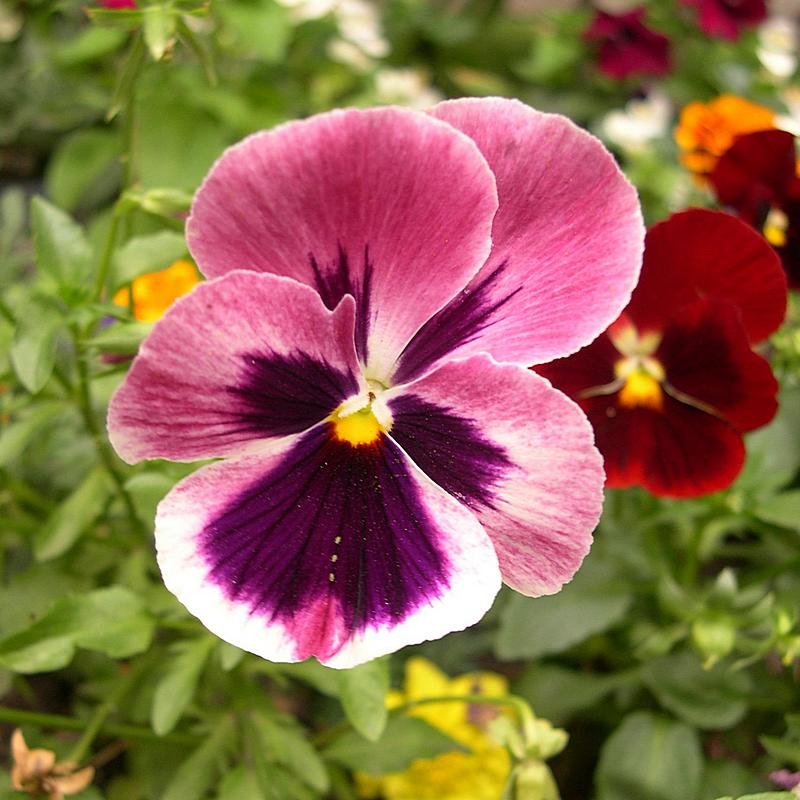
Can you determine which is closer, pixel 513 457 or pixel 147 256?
pixel 513 457

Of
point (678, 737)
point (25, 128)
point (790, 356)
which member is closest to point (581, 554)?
point (790, 356)

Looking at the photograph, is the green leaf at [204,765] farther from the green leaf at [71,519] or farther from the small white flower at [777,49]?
the small white flower at [777,49]

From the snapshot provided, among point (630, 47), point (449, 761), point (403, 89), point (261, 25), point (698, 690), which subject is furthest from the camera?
point (630, 47)

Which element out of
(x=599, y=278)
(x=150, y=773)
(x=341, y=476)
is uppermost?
(x=599, y=278)

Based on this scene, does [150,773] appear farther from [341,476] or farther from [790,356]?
[790,356]

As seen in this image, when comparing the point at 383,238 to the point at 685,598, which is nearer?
the point at 383,238

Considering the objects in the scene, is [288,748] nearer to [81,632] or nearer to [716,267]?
[81,632]

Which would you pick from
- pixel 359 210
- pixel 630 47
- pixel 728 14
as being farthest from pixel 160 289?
pixel 728 14
